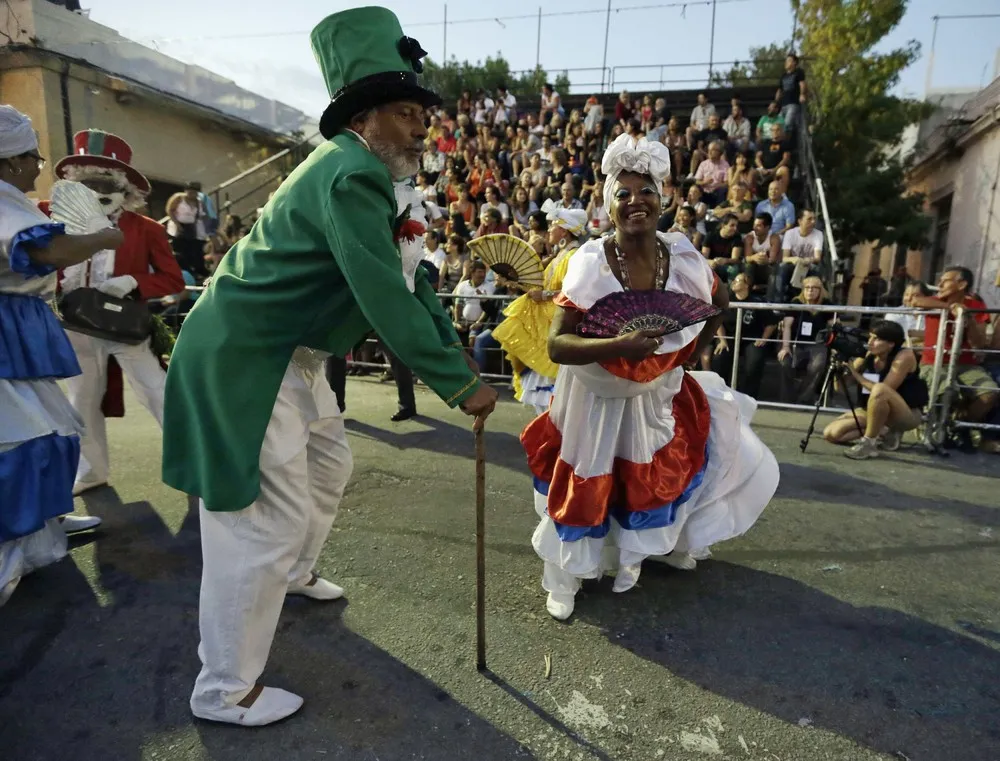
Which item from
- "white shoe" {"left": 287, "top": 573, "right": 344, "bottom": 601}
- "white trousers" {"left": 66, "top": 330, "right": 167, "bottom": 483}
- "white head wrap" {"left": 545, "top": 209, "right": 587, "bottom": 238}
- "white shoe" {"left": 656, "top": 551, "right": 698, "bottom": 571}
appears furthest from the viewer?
"white head wrap" {"left": 545, "top": 209, "right": 587, "bottom": 238}

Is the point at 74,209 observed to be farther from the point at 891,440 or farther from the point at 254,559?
the point at 891,440

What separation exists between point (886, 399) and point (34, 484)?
6.05 meters

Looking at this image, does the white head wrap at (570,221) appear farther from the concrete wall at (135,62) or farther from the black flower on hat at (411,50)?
the concrete wall at (135,62)

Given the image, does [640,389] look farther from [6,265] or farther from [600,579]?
[6,265]

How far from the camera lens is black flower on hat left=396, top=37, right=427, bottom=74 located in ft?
6.56

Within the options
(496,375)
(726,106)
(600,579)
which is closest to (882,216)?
(726,106)

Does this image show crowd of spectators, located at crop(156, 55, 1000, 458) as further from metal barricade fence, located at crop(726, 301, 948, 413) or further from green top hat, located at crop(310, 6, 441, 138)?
green top hat, located at crop(310, 6, 441, 138)

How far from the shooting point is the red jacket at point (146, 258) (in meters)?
4.01

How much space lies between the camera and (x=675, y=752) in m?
1.98

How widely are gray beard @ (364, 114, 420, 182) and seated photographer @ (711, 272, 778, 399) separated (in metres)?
5.99

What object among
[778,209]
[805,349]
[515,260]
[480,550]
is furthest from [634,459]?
[778,209]

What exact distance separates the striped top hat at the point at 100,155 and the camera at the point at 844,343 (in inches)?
216

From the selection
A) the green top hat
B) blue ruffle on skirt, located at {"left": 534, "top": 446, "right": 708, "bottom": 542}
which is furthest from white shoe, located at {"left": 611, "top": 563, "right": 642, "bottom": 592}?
the green top hat

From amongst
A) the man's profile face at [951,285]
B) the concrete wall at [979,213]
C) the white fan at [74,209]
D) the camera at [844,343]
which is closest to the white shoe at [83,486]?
the white fan at [74,209]
